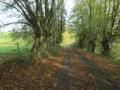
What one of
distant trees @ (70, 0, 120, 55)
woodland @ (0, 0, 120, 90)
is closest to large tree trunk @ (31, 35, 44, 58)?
woodland @ (0, 0, 120, 90)

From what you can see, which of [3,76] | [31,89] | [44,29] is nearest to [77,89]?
[31,89]

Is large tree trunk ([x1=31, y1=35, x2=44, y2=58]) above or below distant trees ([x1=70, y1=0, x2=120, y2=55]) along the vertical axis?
below

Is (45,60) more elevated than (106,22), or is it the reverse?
(106,22)

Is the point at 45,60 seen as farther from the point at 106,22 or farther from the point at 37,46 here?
the point at 106,22

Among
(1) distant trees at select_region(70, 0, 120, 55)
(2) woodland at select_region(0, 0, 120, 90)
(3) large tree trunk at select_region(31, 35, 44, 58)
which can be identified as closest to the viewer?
(2) woodland at select_region(0, 0, 120, 90)

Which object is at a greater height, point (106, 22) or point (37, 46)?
point (106, 22)

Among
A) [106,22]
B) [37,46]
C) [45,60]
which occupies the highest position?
[106,22]

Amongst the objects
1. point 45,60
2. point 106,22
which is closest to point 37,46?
point 45,60

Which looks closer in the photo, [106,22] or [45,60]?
[45,60]

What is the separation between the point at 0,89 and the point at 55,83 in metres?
2.88

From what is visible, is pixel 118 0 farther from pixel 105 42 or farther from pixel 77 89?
pixel 77 89

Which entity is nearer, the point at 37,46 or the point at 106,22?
the point at 37,46

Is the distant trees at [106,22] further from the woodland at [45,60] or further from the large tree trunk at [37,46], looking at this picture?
the large tree trunk at [37,46]

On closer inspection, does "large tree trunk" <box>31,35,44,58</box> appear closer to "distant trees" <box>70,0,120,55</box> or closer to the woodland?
the woodland
